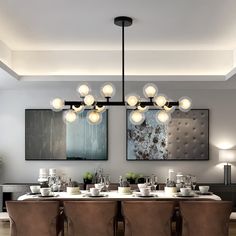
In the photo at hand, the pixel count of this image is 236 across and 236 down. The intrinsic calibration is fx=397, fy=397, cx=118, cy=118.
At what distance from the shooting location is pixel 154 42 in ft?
19.2

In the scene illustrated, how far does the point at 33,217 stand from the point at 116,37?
8.74ft

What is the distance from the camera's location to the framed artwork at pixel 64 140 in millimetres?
7133

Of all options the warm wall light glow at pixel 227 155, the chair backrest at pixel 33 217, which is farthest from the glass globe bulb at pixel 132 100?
the warm wall light glow at pixel 227 155

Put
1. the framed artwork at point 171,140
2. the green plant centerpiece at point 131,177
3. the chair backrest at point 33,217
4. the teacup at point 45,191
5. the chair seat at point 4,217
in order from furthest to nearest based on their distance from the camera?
the framed artwork at point 171,140
the green plant centerpiece at point 131,177
the chair seat at point 4,217
the teacup at point 45,191
the chair backrest at point 33,217

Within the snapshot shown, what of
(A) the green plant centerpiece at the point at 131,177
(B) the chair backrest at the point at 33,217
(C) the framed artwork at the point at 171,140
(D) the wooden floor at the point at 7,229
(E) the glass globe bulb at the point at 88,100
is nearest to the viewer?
(B) the chair backrest at the point at 33,217

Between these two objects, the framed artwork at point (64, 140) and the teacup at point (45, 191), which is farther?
the framed artwork at point (64, 140)

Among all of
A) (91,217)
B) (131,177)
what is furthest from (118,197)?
(131,177)

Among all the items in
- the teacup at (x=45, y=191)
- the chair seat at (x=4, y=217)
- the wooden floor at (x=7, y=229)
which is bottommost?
the wooden floor at (x=7, y=229)

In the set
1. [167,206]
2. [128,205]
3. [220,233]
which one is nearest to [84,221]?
[128,205]

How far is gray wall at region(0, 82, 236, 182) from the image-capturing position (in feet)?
23.4

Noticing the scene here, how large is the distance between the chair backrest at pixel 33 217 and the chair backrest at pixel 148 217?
798mm

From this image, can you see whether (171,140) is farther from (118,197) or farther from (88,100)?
(88,100)

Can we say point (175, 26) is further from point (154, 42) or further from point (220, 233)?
point (220, 233)

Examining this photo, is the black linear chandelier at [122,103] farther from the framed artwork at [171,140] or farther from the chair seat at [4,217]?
the chair seat at [4,217]
